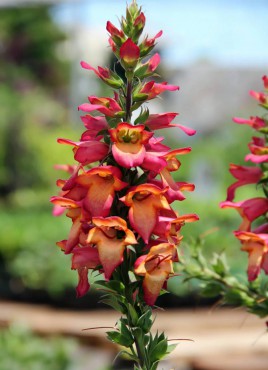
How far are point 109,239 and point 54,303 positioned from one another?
5634 mm

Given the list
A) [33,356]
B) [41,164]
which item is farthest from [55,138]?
[33,356]

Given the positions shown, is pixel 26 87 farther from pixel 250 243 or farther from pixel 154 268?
pixel 154 268

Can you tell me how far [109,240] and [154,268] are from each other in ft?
0.16

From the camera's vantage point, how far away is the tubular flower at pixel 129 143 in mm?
812

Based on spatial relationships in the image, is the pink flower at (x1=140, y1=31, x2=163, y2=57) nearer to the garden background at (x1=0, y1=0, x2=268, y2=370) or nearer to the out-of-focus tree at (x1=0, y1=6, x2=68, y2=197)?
the garden background at (x1=0, y1=0, x2=268, y2=370)

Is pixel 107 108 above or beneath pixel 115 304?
above

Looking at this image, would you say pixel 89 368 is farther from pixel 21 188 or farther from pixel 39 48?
pixel 39 48

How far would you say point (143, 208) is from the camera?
0.81 m

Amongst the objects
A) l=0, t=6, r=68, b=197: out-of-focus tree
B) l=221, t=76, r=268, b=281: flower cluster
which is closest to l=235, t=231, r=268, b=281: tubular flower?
l=221, t=76, r=268, b=281: flower cluster

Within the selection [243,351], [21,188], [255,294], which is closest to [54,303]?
[243,351]

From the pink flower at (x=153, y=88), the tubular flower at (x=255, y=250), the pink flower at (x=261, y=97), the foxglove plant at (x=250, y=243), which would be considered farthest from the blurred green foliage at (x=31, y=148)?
the pink flower at (x=153, y=88)

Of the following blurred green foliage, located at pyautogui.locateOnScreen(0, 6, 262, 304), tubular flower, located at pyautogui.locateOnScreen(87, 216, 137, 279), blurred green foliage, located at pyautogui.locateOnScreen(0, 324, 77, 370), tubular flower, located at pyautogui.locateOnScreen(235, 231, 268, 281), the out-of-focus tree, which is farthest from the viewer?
the out-of-focus tree

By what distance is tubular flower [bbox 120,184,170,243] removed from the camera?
0.81m

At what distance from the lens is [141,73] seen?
34.7 inches
